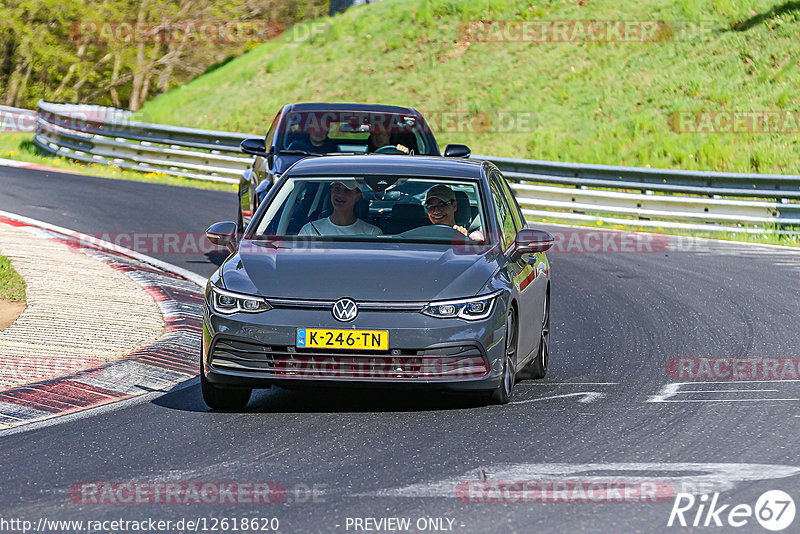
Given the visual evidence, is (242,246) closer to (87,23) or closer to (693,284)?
(693,284)

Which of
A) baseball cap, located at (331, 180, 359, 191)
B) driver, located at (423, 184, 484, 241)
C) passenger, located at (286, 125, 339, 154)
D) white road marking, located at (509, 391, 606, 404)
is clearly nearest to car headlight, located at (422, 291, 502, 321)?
white road marking, located at (509, 391, 606, 404)

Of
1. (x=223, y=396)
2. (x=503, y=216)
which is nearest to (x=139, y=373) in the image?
(x=223, y=396)

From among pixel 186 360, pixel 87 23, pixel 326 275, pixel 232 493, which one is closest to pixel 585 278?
pixel 186 360

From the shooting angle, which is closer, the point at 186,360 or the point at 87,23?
the point at 186,360

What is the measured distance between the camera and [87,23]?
55938mm

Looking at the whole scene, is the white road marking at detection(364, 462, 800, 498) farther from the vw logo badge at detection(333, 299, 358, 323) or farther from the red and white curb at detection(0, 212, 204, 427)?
the red and white curb at detection(0, 212, 204, 427)

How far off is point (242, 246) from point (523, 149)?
878 inches

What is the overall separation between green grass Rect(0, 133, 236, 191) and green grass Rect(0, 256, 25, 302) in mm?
12022

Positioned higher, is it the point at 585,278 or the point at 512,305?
the point at 512,305

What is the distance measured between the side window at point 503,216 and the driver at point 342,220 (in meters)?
0.83

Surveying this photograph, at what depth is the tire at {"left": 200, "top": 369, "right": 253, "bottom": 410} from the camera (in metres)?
7.65

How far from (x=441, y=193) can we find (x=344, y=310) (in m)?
1.68

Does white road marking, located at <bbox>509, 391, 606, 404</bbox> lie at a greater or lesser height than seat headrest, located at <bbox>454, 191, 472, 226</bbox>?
lesser

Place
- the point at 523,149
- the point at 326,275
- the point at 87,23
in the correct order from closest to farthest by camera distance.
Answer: the point at 326,275 → the point at 523,149 → the point at 87,23
